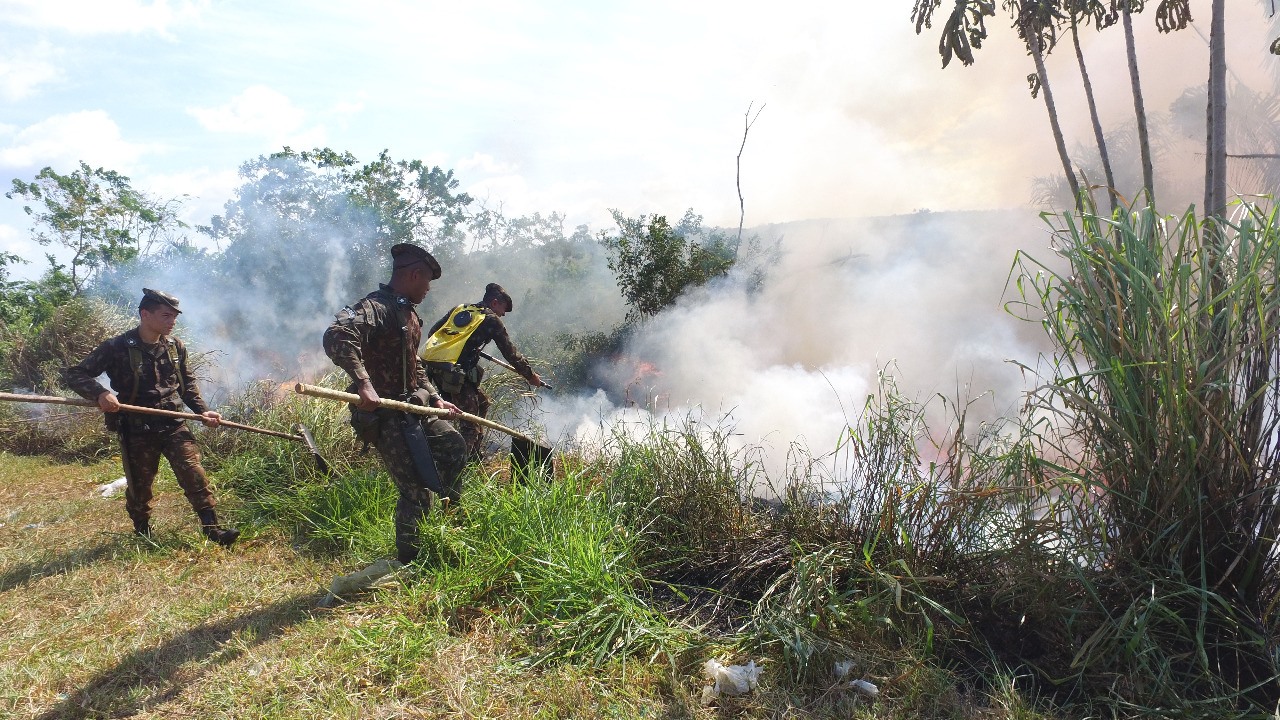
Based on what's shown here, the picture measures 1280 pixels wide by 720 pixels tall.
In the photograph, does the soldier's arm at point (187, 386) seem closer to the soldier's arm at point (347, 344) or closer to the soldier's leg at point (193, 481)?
the soldier's leg at point (193, 481)

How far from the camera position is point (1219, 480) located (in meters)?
2.28

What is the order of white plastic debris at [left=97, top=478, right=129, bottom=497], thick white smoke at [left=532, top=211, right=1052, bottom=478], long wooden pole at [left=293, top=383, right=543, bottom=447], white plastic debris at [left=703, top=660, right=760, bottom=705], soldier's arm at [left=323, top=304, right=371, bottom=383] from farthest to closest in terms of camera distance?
thick white smoke at [left=532, top=211, right=1052, bottom=478] → white plastic debris at [left=97, top=478, right=129, bottom=497] → soldier's arm at [left=323, top=304, right=371, bottom=383] → long wooden pole at [left=293, top=383, right=543, bottom=447] → white plastic debris at [left=703, top=660, right=760, bottom=705]

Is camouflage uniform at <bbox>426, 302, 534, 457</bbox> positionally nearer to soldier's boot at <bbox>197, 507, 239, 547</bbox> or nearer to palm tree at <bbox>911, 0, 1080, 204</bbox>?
soldier's boot at <bbox>197, 507, 239, 547</bbox>

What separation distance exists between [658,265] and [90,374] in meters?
7.13

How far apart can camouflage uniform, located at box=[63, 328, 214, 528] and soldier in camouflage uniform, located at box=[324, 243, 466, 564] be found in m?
1.62

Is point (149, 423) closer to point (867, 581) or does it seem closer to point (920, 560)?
point (867, 581)

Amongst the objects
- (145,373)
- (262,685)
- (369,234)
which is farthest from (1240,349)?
(369,234)

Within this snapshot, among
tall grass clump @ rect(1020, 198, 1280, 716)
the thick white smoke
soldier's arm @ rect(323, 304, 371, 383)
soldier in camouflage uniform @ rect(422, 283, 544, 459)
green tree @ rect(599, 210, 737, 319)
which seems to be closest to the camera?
tall grass clump @ rect(1020, 198, 1280, 716)

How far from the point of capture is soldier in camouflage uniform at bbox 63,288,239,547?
173 inches

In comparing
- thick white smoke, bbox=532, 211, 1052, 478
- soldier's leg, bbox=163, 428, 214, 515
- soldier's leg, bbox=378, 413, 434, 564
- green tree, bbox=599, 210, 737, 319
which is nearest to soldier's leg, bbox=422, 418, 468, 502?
soldier's leg, bbox=378, 413, 434, 564

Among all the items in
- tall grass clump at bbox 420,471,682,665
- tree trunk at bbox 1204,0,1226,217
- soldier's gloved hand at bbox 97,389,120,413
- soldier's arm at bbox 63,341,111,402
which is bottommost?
tall grass clump at bbox 420,471,682,665

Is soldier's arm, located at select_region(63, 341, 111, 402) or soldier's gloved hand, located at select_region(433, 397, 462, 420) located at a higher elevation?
soldier's arm, located at select_region(63, 341, 111, 402)

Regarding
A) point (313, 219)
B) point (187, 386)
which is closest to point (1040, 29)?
point (187, 386)

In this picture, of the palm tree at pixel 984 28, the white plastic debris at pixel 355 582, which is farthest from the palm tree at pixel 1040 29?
the white plastic debris at pixel 355 582
